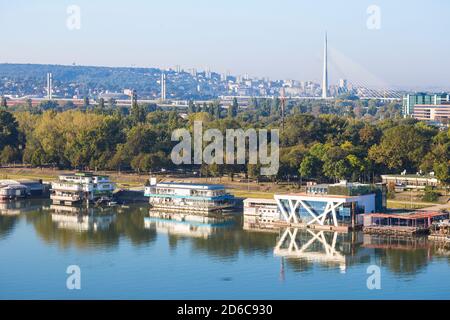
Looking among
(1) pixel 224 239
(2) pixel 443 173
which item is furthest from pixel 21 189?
(2) pixel 443 173

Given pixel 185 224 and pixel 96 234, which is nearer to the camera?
pixel 96 234

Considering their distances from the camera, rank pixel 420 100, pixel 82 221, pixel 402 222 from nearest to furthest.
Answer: pixel 402 222 < pixel 82 221 < pixel 420 100

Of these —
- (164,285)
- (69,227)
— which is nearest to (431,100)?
(69,227)

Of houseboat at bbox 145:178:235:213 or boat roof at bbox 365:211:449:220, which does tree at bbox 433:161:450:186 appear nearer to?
boat roof at bbox 365:211:449:220

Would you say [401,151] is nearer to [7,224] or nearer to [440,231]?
[440,231]

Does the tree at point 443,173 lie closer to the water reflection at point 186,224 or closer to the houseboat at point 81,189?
the water reflection at point 186,224

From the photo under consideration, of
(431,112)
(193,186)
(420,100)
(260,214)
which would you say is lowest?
(260,214)

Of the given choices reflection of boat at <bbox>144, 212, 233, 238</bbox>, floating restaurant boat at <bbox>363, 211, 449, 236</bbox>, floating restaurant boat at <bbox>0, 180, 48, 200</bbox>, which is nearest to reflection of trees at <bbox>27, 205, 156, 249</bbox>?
reflection of boat at <bbox>144, 212, 233, 238</bbox>
